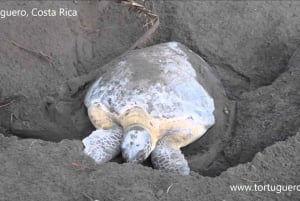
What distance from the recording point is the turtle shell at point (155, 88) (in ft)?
10.8

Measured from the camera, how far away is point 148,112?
3.24 metres

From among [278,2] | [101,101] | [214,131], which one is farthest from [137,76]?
[278,2]

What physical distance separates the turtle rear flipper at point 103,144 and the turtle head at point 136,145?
104mm

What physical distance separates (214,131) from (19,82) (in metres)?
1.33

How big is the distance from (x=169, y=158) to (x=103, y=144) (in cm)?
37

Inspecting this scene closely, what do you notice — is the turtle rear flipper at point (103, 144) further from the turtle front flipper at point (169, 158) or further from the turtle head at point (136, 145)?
the turtle front flipper at point (169, 158)

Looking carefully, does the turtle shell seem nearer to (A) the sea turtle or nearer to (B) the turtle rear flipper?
(A) the sea turtle

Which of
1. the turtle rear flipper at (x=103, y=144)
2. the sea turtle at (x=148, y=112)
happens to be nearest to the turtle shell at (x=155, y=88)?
the sea turtle at (x=148, y=112)

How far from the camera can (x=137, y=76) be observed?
340cm

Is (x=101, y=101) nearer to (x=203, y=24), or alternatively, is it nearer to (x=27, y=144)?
(x=27, y=144)

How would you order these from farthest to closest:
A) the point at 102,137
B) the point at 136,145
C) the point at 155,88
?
the point at 155,88 < the point at 102,137 < the point at 136,145

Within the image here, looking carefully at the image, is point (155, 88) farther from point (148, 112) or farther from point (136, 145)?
point (136, 145)

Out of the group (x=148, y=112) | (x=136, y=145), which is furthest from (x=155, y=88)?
(x=136, y=145)

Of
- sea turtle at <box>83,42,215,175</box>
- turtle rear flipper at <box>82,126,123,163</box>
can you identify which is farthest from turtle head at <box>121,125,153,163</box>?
turtle rear flipper at <box>82,126,123,163</box>
